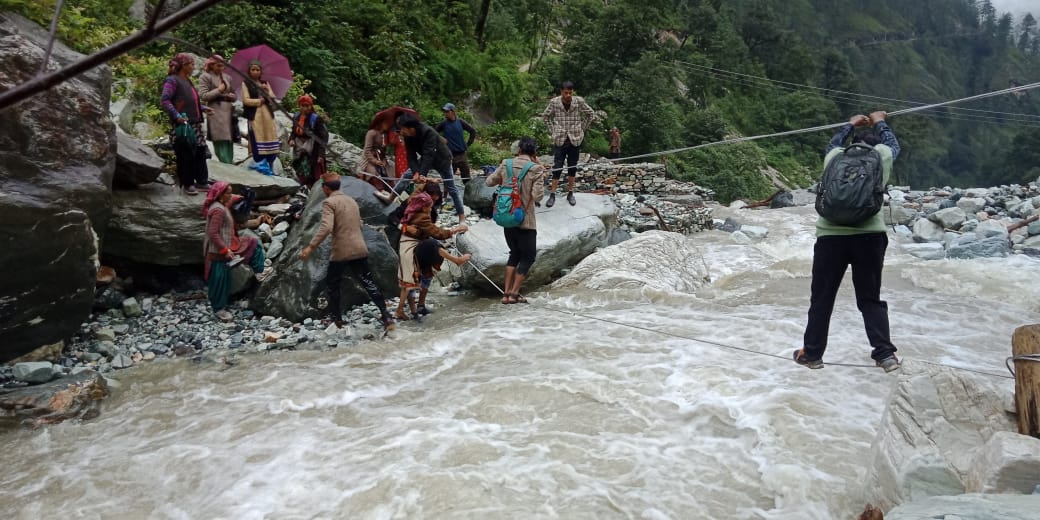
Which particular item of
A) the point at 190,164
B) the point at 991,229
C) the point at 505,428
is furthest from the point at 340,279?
the point at 991,229

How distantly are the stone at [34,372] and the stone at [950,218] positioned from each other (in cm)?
1503

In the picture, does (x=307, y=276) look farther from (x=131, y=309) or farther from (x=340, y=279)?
(x=131, y=309)

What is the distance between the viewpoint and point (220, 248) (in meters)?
6.85

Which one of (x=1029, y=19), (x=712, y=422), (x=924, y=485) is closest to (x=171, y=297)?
(x=712, y=422)

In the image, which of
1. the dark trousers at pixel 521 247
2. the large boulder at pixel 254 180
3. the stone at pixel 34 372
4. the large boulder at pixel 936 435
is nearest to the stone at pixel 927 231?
→ the dark trousers at pixel 521 247

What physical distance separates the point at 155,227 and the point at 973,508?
295 inches

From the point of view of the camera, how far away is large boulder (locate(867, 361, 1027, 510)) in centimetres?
283

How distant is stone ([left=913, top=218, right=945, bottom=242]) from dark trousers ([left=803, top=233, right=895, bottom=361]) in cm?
1013

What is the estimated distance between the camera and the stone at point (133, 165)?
22.3 feet

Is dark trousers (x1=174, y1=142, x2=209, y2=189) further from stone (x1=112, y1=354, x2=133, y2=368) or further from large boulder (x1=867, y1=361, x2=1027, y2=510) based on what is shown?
large boulder (x1=867, y1=361, x2=1027, y2=510)

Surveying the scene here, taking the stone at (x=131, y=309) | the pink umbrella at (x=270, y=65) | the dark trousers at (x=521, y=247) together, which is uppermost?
the pink umbrella at (x=270, y=65)

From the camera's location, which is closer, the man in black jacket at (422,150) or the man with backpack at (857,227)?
the man with backpack at (857,227)

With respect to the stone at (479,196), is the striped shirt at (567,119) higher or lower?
higher

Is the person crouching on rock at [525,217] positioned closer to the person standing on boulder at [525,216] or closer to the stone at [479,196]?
the person standing on boulder at [525,216]
